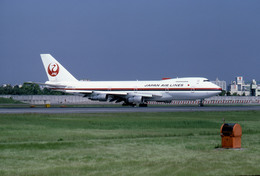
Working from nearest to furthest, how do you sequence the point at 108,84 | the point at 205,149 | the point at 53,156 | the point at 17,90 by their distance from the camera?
the point at 53,156 < the point at 205,149 < the point at 108,84 < the point at 17,90

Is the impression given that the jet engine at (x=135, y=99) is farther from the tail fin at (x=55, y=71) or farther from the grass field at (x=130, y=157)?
the grass field at (x=130, y=157)

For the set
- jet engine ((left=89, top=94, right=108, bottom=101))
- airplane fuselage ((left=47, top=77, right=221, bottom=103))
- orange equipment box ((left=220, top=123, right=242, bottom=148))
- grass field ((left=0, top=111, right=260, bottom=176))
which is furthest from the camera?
jet engine ((left=89, top=94, right=108, bottom=101))

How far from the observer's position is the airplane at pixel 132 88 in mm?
68875

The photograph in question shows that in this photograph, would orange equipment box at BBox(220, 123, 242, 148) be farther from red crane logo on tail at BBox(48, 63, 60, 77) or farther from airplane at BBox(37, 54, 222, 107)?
red crane logo on tail at BBox(48, 63, 60, 77)

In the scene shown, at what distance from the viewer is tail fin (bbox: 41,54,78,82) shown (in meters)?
76.8

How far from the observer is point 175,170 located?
519 inches

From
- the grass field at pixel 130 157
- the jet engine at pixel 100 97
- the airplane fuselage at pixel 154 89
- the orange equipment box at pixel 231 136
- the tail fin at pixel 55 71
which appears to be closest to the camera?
the grass field at pixel 130 157

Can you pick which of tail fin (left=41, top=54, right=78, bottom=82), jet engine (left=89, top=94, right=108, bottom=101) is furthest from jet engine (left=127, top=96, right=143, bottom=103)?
tail fin (left=41, top=54, right=78, bottom=82)

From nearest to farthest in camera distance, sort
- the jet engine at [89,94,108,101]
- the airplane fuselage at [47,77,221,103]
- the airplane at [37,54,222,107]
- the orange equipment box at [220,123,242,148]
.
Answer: the orange equipment box at [220,123,242,148] < the airplane fuselage at [47,77,221,103] < the airplane at [37,54,222,107] < the jet engine at [89,94,108,101]

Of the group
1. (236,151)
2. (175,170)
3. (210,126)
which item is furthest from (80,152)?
(210,126)

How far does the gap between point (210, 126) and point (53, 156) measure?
652 inches

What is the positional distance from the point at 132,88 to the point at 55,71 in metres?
14.2

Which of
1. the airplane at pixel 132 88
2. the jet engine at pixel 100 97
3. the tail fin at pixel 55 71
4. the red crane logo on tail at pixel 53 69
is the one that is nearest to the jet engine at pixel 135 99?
the airplane at pixel 132 88

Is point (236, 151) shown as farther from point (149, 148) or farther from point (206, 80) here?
point (206, 80)
